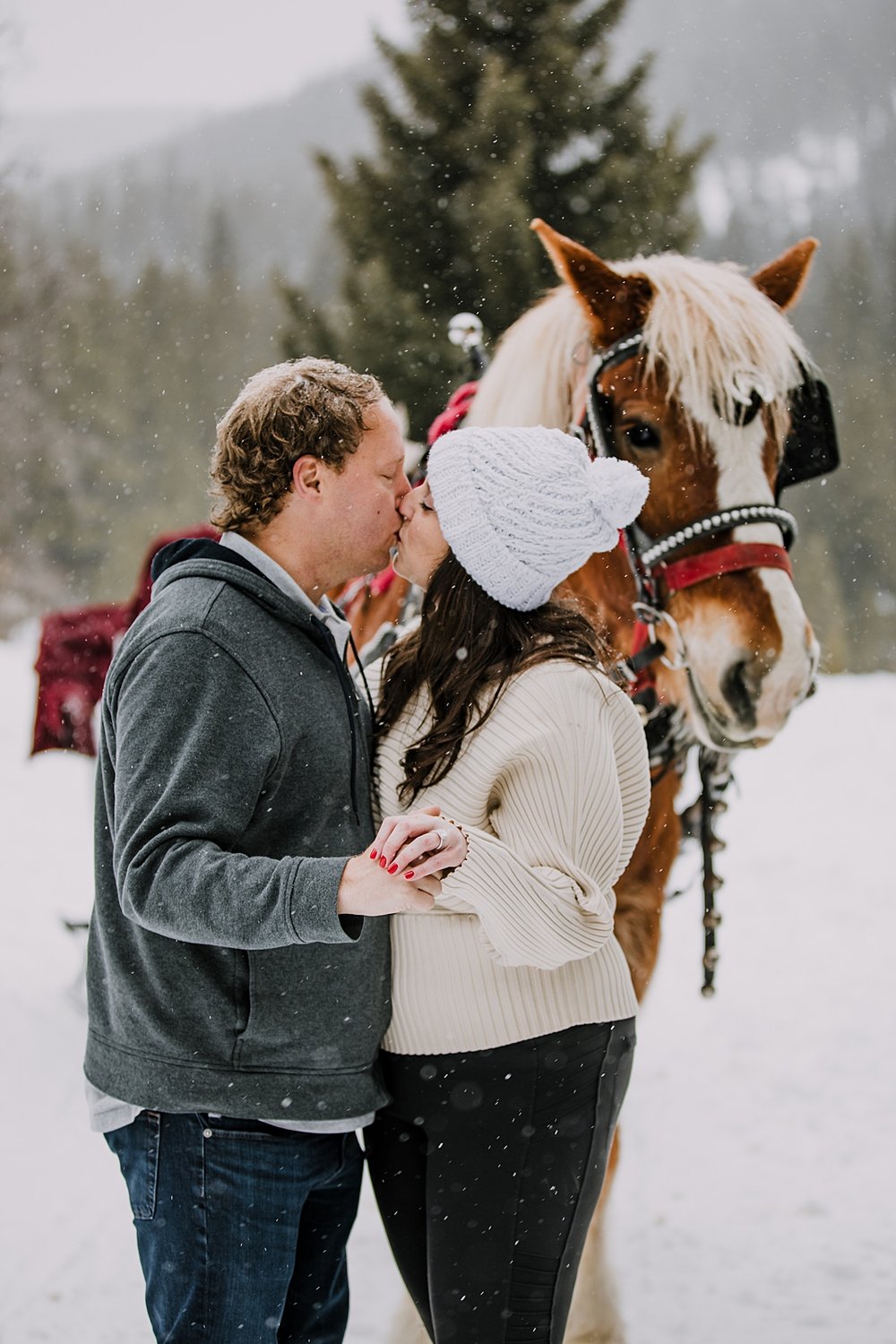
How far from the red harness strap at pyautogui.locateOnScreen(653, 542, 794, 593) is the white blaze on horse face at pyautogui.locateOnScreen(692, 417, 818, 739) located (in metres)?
0.01

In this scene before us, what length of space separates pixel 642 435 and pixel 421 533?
776 mm

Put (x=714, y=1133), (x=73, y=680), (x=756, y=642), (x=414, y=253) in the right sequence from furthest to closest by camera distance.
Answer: (x=414, y=253)
(x=73, y=680)
(x=714, y=1133)
(x=756, y=642)

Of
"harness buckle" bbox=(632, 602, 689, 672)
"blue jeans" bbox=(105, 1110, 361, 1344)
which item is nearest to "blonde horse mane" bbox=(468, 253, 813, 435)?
"harness buckle" bbox=(632, 602, 689, 672)

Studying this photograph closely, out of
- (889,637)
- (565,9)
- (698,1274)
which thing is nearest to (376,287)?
(565,9)

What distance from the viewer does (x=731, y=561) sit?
2008 mm

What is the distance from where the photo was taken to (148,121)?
93.0 meters

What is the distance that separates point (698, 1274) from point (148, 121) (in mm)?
105887

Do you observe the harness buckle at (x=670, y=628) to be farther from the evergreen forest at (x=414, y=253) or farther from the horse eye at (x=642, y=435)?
the evergreen forest at (x=414, y=253)

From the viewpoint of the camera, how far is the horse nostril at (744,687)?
1957 millimetres

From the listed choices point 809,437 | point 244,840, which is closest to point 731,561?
point 809,437

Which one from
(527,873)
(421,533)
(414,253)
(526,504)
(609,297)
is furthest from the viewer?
(414,253)

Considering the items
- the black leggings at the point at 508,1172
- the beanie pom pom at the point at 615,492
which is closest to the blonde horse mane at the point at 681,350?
the beanie pom pom at the point at 615,492

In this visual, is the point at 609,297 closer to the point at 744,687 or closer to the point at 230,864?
the point at 744,687

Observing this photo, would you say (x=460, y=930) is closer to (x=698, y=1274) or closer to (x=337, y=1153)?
(x=337, y=1153)
